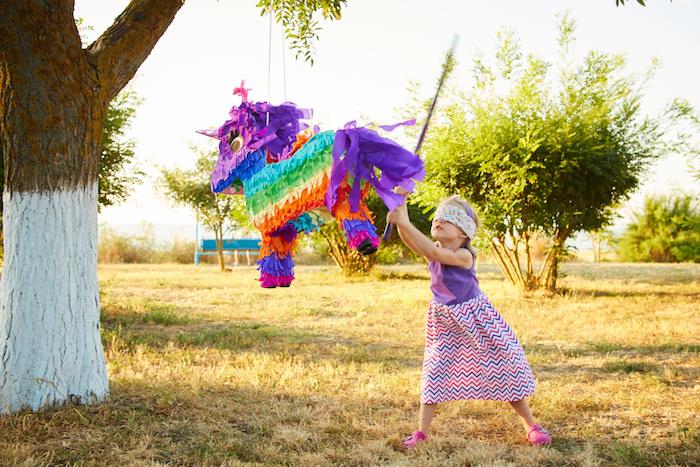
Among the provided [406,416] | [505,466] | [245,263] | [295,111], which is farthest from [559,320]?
[245,263]

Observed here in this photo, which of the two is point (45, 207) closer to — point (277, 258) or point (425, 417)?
point (277, 258)

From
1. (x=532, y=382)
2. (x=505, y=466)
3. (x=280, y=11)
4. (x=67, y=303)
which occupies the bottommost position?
(x=505, y=466)

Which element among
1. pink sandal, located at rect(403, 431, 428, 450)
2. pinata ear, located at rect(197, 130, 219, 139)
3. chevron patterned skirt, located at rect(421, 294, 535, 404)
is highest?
pinata ear, located at rect(197, 130, 219, 139)

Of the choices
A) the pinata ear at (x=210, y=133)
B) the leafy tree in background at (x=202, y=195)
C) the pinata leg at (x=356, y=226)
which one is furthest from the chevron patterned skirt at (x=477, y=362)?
the leafy tree in background at (x=202, y=195)

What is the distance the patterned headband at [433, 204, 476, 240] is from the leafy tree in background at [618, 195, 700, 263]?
19.0 m

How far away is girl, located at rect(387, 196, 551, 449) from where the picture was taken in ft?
11.2

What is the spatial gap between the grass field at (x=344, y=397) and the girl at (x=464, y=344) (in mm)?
249

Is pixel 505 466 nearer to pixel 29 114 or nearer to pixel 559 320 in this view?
pixel 29 114

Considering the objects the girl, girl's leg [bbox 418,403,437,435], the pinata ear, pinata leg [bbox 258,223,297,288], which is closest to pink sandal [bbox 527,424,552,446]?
the girl

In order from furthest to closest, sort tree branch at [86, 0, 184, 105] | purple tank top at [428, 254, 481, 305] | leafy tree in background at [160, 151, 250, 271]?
1. leafy tree in background at [160, 151, 250, 271]
2. tree branch at [86, 0, 184, 105]
3. purple tank top at [428, 254, 481, 305]

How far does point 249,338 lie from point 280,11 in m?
A: 3.22

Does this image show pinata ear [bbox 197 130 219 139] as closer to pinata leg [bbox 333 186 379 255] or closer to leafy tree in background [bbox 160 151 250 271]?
pinata leg [bbox 333 186 379 255]

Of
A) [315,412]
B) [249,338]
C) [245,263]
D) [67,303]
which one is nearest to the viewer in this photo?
[67,303]

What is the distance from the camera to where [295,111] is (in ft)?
10.5
